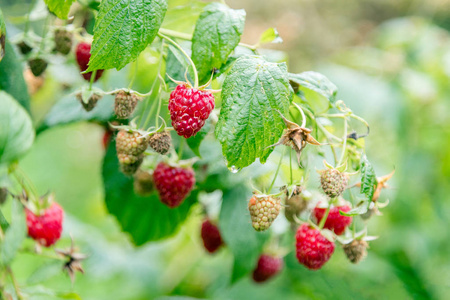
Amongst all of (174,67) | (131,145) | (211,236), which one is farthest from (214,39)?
(211,236)

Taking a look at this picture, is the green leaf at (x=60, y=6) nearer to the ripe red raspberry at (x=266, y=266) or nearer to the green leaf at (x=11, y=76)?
the green leaf at (x=11, y=76)

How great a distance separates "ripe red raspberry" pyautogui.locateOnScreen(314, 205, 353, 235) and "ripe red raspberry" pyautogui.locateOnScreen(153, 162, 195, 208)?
0.28 meters

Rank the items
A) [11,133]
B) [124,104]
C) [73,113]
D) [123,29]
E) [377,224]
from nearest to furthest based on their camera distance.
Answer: [11,133], [123,29], [124,104], [73,113], [377,224]

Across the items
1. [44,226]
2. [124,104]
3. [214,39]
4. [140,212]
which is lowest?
[140,212]

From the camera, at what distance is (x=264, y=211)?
809 millimetres

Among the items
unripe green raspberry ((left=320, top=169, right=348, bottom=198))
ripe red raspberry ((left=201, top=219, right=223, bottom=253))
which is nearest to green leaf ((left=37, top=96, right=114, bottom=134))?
ripe red raspberry ((left=201, top=219, right=223, bottom=253))

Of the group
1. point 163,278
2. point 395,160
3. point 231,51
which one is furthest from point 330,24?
point 231,51

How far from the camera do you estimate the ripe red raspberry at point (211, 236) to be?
137 centimetres

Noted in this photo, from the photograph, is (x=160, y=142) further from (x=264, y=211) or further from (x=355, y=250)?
(x=355, y=250)

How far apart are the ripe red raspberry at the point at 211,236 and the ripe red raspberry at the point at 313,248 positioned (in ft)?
1.53

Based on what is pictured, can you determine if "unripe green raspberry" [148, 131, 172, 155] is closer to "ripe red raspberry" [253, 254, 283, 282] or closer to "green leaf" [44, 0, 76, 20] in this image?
"green leaf" [44, 0, 76, 20]

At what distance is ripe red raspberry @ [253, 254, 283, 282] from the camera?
1337 millimetres

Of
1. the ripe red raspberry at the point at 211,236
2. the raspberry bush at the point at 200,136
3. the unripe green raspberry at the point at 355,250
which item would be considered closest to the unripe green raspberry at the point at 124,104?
the raspberry bush at the point at 200,136

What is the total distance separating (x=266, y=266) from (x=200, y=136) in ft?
2.01
